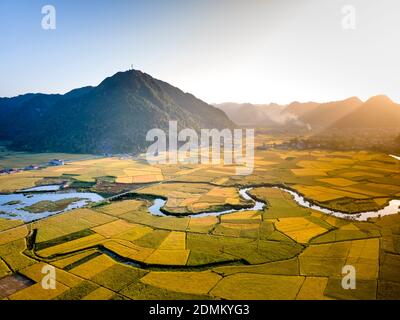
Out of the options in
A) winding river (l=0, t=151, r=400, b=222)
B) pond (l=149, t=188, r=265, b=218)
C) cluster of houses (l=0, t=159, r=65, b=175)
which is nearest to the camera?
winding river (l=0, t=151, r=400, b=222)

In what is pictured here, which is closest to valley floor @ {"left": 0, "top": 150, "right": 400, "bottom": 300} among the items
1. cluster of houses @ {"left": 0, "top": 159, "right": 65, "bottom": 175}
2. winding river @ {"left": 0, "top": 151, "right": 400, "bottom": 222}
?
winding river @ {"left": 0, "top": 151, "right": 400, "bottom": 222}

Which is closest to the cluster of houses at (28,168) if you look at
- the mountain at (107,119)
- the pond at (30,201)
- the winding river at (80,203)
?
the winding river at (80,203)

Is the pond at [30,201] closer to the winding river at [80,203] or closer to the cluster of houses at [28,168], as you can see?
the winding river at [80,203]

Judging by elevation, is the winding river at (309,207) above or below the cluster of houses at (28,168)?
below

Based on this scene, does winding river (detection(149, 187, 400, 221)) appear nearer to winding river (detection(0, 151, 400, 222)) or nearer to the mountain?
winding river (detection(0, 151, 400, 222))

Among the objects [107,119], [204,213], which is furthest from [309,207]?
[107,119]

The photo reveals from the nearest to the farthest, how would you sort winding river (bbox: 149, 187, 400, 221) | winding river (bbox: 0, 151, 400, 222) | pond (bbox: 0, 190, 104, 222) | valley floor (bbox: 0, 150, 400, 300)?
valley floor (bbox: 0, 150, 400, 300), winding river (bbox: 149, 187, 400, 221), winding river (bbox: 0, 151, 400, 222), pond (bbox: 0, 190, 104, 222)

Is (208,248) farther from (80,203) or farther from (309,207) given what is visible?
(80,203)
